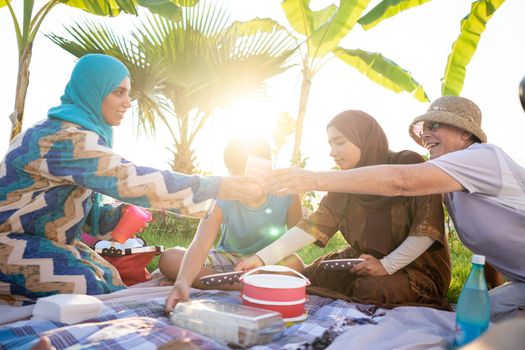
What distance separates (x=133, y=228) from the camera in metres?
2.91

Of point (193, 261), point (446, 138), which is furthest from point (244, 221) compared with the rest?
point (446, 138)

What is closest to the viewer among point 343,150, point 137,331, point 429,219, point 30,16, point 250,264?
point 137,331

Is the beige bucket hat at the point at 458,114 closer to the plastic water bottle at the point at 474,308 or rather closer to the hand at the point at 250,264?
the plastic water bottle at the point at 474,308

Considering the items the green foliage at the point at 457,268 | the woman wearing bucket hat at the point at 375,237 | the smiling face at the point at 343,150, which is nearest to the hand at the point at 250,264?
the woman wearing bucket hat at the point at 375,237

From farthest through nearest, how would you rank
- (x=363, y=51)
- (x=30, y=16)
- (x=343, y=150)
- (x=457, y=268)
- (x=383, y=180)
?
(x=363, y=51) → (x=30, y=16) → (x=457, y=268) → (x=343, y=150) → (x=383, y=180)

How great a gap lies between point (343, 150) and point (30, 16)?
5480 mm

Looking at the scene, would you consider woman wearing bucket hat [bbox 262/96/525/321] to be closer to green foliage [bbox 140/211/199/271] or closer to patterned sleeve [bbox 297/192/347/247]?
patterned sleeve [bbox 297/192/347/247]

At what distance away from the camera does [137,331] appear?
1.73m

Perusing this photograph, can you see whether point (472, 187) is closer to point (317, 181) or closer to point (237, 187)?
point (317, 181)

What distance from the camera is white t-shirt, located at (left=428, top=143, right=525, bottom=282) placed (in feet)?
6.91

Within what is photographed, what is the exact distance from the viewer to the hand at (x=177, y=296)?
2.19m

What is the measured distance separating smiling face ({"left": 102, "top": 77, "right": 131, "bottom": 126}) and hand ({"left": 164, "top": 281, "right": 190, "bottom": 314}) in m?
1.08

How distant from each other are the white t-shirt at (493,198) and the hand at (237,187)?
912 millimetres

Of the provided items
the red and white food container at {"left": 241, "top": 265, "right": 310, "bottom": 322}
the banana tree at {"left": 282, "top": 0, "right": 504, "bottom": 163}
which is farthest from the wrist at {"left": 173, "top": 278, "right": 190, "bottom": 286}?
the banana tree at {"left": 282, "top": 0, "right": 504, "bottom": 163}
